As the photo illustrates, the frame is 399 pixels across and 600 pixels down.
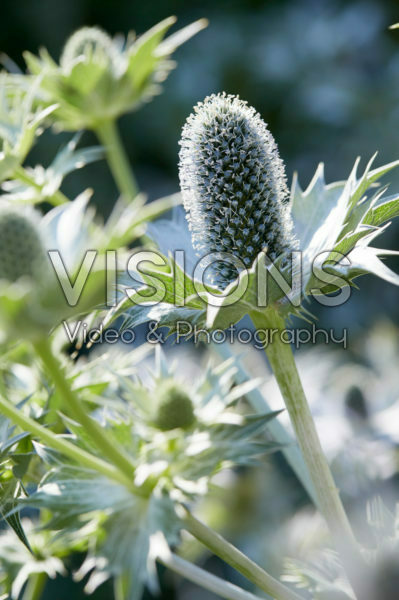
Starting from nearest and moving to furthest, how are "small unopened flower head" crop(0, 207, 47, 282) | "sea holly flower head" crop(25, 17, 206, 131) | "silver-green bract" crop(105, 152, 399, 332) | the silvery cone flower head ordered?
"small unopened flower head" crop(0, 207, 47, 282) → "silver-green bract" crop(105, 152, 399, 332) → the silvery cone flower head → "sea holly flower head" crop(25, 17, 206, 131)

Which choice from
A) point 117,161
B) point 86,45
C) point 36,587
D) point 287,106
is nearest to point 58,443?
point 36,587

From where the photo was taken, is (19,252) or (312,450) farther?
(312,450)

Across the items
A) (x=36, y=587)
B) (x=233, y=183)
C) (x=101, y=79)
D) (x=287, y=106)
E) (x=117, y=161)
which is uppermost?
(x=287, y=106)

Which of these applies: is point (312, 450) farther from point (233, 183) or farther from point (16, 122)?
point (16, 122)

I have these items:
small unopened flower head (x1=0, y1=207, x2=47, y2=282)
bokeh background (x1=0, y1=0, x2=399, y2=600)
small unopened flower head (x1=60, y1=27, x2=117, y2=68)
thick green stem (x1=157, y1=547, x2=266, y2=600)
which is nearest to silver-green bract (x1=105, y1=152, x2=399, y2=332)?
small unopened flower head (x1=0, y1=207, x2=47, y2=282)

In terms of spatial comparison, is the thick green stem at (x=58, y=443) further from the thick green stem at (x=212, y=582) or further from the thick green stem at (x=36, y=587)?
the thick green stem at (x=36, y=587)

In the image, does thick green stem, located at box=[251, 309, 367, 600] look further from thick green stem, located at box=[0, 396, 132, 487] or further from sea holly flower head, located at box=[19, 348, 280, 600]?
thick green stem, located at box=[0, 396, 132, 487]
